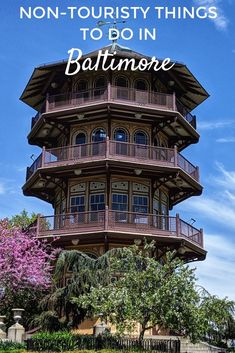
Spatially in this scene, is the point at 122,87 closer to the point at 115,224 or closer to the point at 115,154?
the point at 115,154

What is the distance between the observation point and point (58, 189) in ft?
122

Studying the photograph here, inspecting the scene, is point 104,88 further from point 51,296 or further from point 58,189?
point 51,296

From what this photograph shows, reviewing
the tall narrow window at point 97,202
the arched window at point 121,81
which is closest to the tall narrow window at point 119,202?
the tall narrow window at point 97,202

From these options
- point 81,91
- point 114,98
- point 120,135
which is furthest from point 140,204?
point 81,91

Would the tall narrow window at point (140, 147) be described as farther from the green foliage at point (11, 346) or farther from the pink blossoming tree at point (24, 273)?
the green foliage at point (11, 346)

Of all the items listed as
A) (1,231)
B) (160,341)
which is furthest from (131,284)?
(1,231)

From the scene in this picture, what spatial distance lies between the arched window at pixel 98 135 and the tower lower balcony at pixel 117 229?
4.78m

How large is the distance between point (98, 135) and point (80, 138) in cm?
122

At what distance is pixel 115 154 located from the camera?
107ft

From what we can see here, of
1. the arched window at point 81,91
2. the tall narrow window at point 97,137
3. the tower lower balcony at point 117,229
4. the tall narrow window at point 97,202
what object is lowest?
the tower lower balcony at point 117,229

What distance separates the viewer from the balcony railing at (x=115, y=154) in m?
32.7

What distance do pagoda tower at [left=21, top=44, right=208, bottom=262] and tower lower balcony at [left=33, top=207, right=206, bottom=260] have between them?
0.05 metres

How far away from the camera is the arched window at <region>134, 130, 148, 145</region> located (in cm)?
3534

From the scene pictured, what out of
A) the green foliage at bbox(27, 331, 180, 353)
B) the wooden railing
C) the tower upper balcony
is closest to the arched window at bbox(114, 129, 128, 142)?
the tower upper balcony
